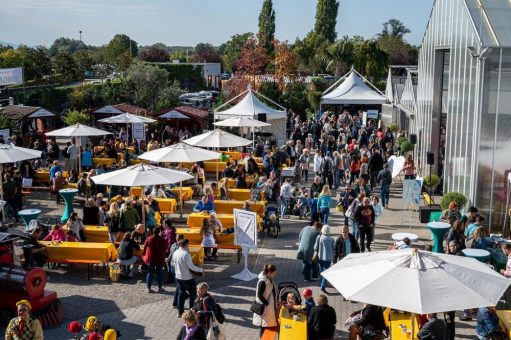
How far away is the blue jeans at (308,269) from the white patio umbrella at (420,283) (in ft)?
15.6

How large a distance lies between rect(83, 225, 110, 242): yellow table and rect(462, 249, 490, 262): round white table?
787cm

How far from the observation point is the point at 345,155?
872 inches

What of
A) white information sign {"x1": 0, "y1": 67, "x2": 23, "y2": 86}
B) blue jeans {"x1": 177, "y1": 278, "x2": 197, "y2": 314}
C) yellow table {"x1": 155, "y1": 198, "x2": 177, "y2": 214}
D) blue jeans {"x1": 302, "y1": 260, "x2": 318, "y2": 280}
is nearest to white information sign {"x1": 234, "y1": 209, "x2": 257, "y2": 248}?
blue jeans {"x1": 302, "y1": 260, "x2": 318, "y2": 280}

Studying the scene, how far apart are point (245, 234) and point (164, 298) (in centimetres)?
220

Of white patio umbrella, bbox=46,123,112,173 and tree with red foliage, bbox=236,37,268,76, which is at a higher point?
tree with red foliage, bbox=236,37,268,76

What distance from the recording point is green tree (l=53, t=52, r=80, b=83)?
178 ft

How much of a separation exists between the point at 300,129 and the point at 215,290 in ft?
60.8

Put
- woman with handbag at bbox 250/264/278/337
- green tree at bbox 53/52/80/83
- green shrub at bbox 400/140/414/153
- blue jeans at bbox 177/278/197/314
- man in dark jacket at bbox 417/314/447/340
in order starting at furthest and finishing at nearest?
green tree at bbox 53/52/80/83, green shrub at bbox 400/140/414/153, blue jeans at bbox 177/278/197/314, woman with handbag at bbox 250/264/278/337, man in dark jacket at bbox 417/314/447/340

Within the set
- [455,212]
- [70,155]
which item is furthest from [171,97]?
[455,212]

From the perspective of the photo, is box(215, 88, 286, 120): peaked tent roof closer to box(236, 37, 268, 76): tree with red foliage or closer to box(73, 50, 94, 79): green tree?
box(236, 37, 268, 76): tree with red foliage

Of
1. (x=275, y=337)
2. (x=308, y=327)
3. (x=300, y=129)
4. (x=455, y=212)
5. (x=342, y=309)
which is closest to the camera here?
(x=308, y=327)

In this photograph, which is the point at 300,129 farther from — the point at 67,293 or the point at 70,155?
the point at 67,293

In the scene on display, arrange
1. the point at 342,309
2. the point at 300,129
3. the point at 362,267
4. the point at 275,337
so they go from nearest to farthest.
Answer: the point at 362,267 < the point at 275,337 < the point at 342,309 < the point at 300,129

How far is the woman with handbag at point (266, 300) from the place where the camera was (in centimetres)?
927
